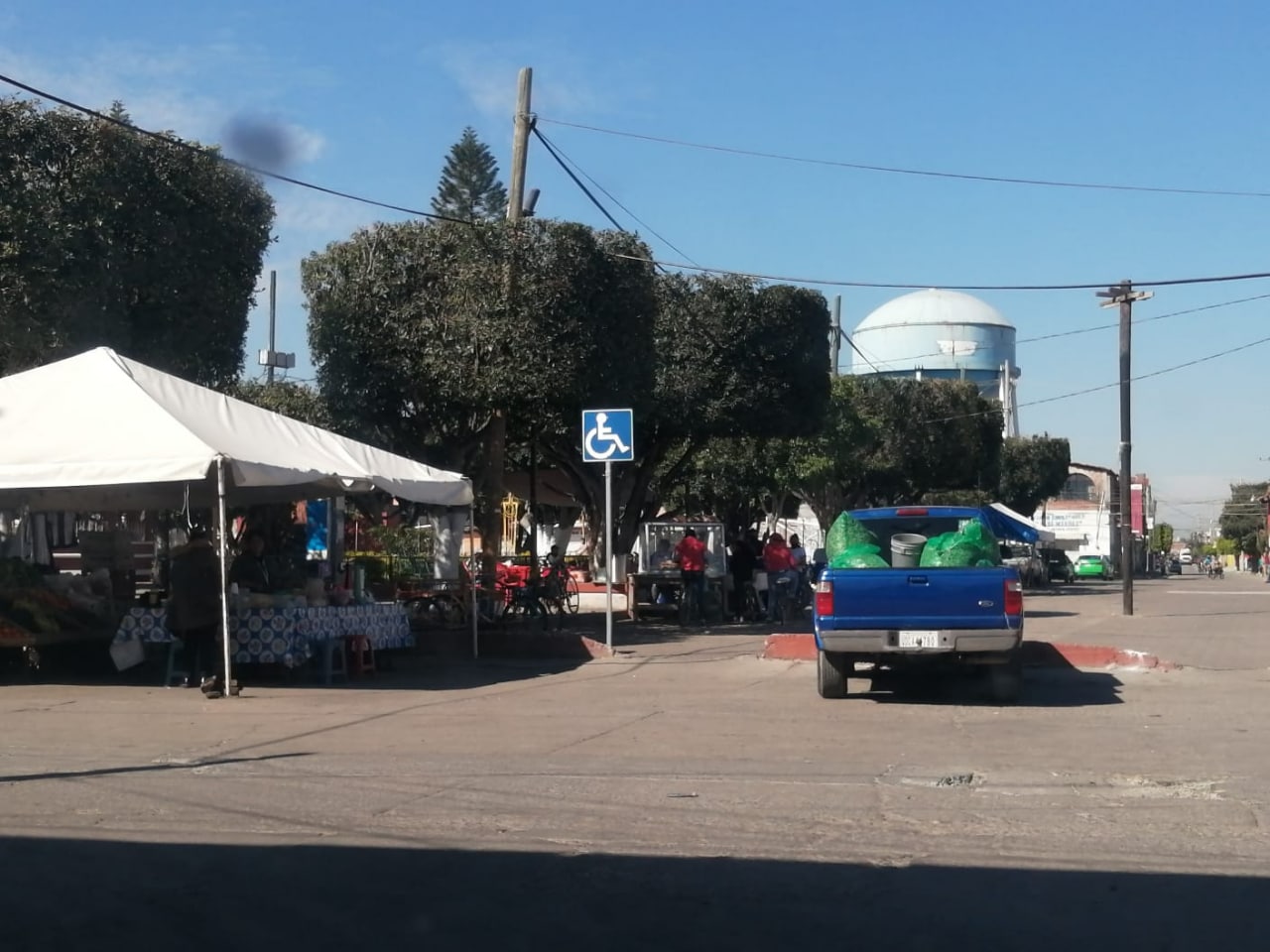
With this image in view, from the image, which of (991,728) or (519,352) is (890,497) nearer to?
(519,352)

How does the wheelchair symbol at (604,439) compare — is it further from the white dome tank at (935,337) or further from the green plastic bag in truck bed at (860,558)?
the white dome tank at (935,337)

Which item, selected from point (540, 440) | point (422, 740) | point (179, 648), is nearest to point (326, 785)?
point (422, 740)

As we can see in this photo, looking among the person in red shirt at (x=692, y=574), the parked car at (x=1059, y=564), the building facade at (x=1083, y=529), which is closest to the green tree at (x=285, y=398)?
the person in red shirt at (x=692, y=574)

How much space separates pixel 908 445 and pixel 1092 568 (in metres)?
25.6

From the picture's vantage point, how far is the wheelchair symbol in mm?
18016

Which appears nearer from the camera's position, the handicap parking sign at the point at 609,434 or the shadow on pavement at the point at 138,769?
the shadow on pavement at the point at 138,769

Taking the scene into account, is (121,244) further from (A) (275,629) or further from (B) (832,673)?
(B) (832,673)

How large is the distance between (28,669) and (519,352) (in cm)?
877

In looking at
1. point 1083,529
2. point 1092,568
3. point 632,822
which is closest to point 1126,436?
point 632,822

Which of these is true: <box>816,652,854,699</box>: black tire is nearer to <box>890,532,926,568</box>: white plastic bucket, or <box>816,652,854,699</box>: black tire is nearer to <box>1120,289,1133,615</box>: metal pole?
<box>890,532,926,568</box>: white plastic bucket

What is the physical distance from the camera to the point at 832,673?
14.0 m

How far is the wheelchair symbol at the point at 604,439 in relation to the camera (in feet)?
59.1

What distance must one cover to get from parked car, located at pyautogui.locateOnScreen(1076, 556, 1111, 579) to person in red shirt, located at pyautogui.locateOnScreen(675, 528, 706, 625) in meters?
51.5

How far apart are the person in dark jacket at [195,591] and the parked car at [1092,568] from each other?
64.0 meters
